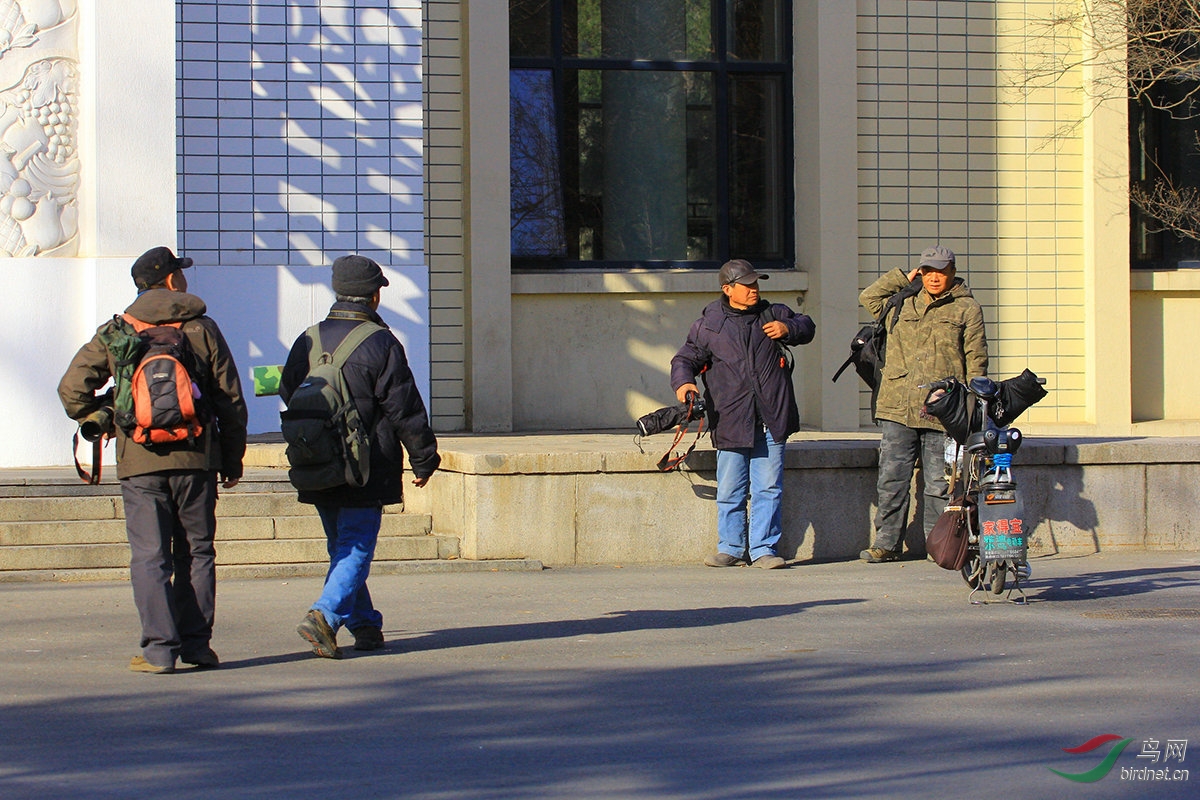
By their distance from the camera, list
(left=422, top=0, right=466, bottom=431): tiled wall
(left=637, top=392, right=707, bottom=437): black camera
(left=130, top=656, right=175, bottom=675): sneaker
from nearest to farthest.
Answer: (left=130, top=656, right=175, bottom=675): sneaker < (left=637, top=392, right=707, bottom=437): black camera < (left=422, top=0, right=466, bottom=431): tiled wall

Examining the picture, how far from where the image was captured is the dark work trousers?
6.14 m

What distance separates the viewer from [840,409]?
44.5ft

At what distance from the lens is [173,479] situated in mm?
6203

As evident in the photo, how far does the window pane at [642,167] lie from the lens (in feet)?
45.9

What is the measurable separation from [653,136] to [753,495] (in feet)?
18.7

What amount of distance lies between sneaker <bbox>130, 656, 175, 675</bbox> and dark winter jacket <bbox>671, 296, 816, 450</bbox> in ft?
13.0

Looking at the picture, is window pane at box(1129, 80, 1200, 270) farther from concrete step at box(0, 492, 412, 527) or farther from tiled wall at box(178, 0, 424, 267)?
concrete step at box(0, 492, 412, 527)

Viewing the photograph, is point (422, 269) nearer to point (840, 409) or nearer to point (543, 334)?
point (543, 334)

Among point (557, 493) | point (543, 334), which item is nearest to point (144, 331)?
point (557, 493)

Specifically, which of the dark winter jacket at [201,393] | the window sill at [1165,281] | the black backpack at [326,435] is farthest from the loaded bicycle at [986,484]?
the window sill at [1165,281]

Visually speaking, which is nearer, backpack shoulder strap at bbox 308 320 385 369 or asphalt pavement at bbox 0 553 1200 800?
asphalt pavement at bbox 0 553 1200 800

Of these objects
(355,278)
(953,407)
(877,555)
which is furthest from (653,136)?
(355,278)

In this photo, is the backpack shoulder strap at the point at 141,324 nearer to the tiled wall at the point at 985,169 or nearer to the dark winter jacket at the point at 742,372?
the dark winter jacket at the point at 742,372

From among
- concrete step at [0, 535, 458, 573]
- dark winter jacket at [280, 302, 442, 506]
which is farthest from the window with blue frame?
dark winter jacket at [280, 302, 442, 506]
